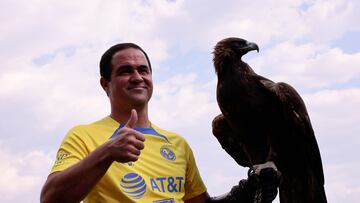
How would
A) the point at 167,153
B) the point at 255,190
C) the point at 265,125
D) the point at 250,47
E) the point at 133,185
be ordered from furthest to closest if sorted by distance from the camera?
1. the point at 250,47
2. the point at 265,125
3. the point at 255,190
4. the point at 167,153
5. the point at 133,185

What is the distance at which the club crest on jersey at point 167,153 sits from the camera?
3201 millimetres

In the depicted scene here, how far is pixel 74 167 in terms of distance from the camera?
2.55 m

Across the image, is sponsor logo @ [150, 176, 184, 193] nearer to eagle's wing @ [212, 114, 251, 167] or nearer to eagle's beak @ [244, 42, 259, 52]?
eagle's wing @ [212, 114, 251, 167]

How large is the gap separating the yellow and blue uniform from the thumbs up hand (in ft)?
1.52

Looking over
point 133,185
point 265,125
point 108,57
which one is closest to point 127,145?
point 133,185

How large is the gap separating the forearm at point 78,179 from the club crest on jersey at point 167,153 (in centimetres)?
72

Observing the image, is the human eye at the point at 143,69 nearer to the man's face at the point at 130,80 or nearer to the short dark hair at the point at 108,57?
the man's face at the point at 130,80

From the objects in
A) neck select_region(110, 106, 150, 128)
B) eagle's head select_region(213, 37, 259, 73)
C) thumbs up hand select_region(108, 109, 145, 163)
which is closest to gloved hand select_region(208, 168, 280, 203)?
neck select_region(110, 106, 150, 128)

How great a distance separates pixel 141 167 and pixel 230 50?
99.2 inches

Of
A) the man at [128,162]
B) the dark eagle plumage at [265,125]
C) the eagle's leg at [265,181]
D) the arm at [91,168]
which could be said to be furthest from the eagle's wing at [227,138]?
the arm at [91,168]

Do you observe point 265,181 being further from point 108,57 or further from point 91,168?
point 91,168

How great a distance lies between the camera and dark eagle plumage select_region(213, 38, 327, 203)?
16.0ft

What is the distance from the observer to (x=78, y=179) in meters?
2.54

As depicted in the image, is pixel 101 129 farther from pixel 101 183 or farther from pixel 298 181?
pixel 298 181
